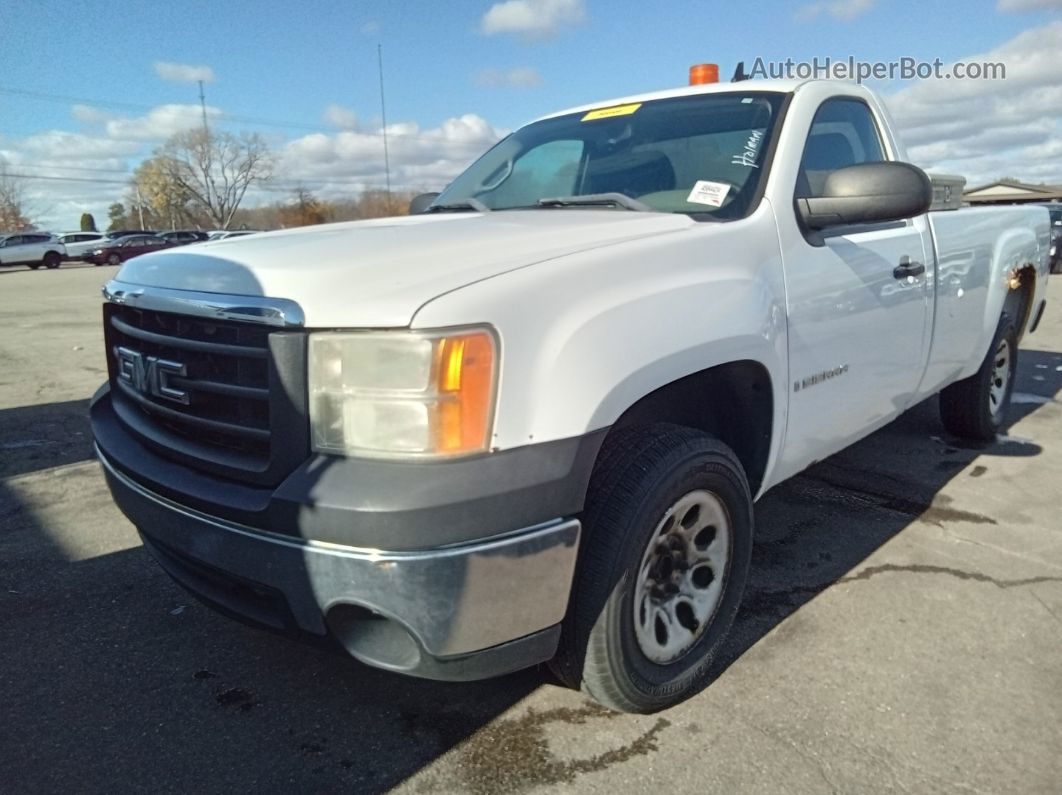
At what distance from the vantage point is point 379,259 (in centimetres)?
205

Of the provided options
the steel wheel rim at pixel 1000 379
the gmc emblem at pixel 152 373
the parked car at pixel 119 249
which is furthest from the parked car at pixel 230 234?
the steel wheel rim at pixel 1000 379

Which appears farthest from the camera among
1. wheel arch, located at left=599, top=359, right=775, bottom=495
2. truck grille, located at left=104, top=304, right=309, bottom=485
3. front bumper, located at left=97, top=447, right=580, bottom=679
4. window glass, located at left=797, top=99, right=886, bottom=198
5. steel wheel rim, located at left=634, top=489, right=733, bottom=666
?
window glass, located at left=797, top=99, right=886, bottom=198

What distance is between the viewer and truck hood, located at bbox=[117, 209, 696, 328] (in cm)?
183

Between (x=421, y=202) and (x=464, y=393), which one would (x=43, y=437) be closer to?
(x=421, y=202)

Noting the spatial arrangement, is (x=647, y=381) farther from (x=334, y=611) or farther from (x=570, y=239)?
(x=334, y=611)

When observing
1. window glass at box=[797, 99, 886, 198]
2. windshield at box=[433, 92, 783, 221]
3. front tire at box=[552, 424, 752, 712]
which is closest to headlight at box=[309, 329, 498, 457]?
front tire at box=[552, 424, 752, 712]

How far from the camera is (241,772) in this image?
2.13m

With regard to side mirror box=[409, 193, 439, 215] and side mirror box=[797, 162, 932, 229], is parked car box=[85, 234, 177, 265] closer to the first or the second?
Result: side mirror box=[409, 193, 439, 215]

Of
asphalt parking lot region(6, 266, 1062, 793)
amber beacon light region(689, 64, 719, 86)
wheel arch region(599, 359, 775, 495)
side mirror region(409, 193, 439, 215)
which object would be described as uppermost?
amber beacon light region(689, 64, 719, 86)

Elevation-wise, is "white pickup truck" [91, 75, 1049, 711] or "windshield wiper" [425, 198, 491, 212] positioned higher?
"windshield wiper" [425, 198, 491, 212]

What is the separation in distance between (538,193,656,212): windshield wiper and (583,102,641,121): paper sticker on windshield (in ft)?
1.91

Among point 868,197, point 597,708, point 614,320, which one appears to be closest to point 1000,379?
point 868,197

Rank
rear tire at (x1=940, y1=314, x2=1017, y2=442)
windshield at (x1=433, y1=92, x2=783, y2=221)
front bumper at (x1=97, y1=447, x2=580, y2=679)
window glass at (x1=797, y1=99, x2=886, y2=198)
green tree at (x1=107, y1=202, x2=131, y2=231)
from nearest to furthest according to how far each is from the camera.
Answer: front bumper at (x1=97, y1=447, x2=580, y2=679) < windshield at (x1=433, y1=92, x2=783, y2=221) < window glass at (x1=797, y1=99, x2=886, y2=198) < rear tire at (x1=940, y1=314, x2=1017, y2=442) < green tree at (x1=107, y1=202, x2=131, y2=231)

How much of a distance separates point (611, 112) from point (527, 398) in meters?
2.13
